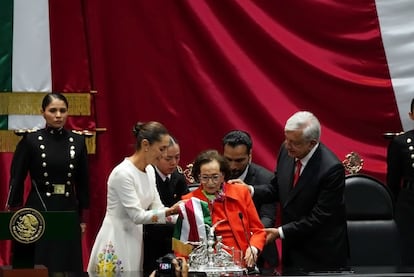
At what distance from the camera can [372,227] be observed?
17.1 ft

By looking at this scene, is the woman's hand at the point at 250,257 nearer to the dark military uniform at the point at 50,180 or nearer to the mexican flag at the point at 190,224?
the mexican flag at the point at 190,224

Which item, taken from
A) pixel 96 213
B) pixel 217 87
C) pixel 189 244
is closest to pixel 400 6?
pixel 217 87

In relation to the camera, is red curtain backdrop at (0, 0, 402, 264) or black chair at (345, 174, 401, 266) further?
red curtain backdrop at (0, 0, 402, 264)

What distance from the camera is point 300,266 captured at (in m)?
4.89

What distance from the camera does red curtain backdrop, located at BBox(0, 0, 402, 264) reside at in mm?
6715

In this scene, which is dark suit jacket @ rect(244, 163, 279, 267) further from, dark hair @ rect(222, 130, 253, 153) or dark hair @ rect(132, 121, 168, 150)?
dark hair @ rect(132, 121, 168, 150)

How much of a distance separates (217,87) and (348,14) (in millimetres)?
1034

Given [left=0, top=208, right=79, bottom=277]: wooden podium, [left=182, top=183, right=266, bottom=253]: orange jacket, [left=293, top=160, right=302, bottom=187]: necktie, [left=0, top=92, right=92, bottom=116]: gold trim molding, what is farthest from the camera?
[left=0, top=92, right=92, bottom=116]: gold trim molding

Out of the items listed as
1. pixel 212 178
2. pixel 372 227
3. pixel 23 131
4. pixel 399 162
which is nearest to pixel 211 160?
pixel 212 178

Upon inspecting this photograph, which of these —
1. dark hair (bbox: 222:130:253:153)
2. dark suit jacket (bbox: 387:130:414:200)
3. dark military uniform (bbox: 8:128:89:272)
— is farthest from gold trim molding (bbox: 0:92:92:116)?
dark suit jacket (bbox: 387:130:414:200)

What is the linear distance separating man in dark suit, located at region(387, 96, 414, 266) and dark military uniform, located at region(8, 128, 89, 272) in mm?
1969

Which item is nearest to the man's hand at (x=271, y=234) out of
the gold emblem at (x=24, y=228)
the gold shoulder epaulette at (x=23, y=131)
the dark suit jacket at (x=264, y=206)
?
the dark suit jacket at (x=264, y=206)

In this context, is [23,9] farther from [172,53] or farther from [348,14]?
[348,14]

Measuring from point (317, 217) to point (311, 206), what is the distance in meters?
0.09
